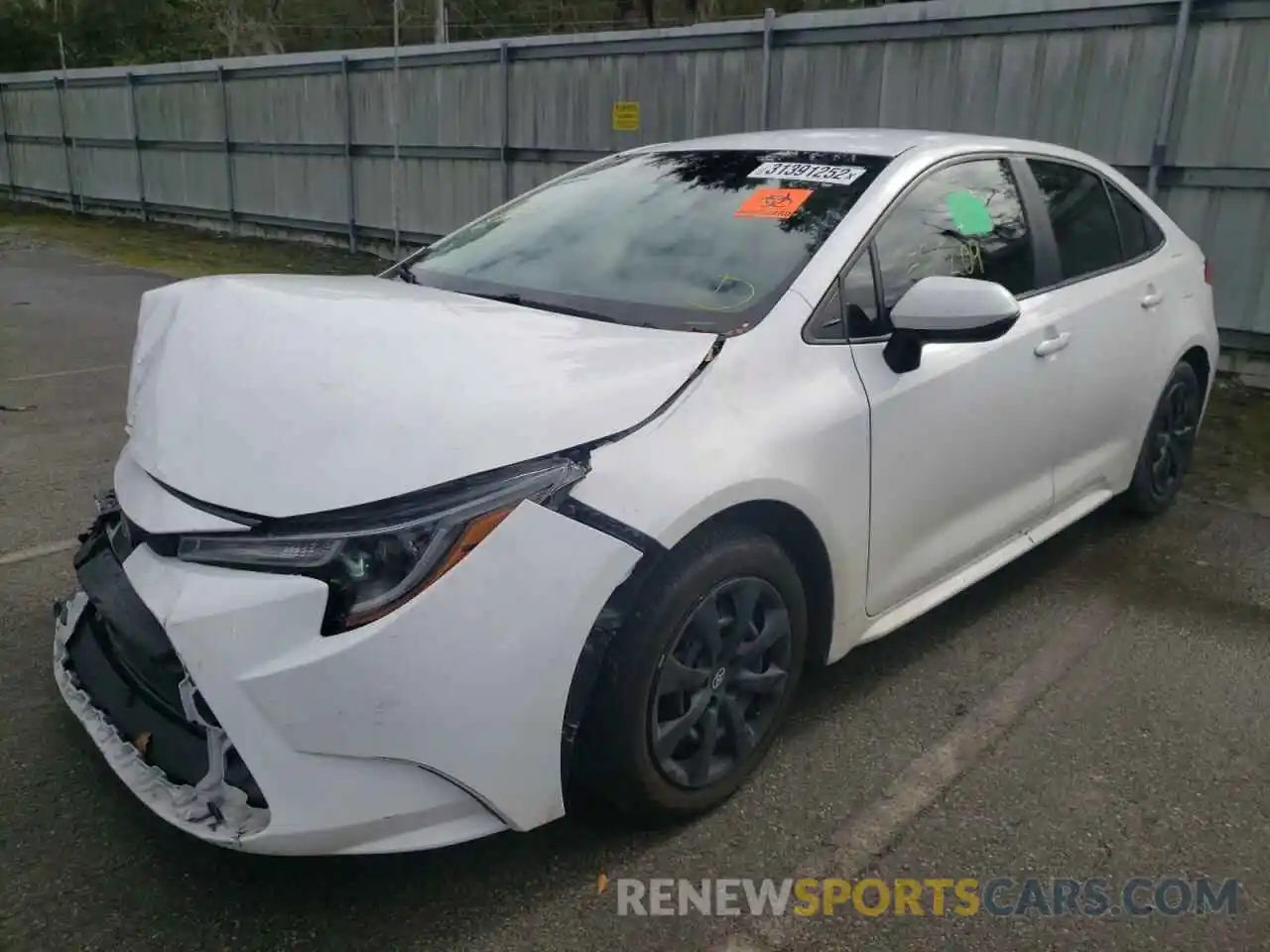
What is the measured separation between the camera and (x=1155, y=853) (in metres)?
2.55

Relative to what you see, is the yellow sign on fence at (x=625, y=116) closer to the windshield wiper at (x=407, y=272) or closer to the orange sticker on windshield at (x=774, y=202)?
the windshield wiper at (x=407, y=272)

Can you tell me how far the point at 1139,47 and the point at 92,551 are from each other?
23.8ft

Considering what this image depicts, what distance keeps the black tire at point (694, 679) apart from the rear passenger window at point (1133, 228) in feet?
7.98

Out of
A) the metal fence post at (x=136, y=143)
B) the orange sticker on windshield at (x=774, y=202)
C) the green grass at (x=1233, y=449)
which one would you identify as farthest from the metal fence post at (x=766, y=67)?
the metal fence post at (x=136, y=143)

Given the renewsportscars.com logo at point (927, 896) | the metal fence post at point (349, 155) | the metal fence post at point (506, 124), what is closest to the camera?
the renewsportscars.com logo at point (927, 896)

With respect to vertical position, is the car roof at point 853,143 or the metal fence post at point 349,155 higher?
the car roof at point 853,143

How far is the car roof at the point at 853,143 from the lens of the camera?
3.36 meters

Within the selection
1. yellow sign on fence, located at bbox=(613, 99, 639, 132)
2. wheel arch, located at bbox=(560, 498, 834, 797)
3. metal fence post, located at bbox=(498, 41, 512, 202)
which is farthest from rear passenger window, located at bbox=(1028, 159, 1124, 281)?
metal fence post, located at bbox=(498, 41, 512, 202)

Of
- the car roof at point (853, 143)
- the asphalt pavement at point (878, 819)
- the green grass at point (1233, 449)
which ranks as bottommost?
the green grass at point (1233, 449)

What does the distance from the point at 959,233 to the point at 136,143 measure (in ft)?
60.6

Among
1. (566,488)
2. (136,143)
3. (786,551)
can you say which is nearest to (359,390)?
(566,488)

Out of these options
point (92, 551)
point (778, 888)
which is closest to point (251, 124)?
point (92, 551)

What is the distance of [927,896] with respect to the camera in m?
2.40

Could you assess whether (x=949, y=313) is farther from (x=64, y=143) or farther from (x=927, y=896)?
(x=64, y=143)
